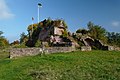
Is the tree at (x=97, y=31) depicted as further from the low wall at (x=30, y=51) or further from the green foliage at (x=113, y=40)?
the low wall at (x=30, y=51)

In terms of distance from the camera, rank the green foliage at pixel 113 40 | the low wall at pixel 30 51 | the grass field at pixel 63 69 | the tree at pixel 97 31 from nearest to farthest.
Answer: the grass field at pixel 63 69 → the low wall at pixel 30 51 → the tree at pixel 97 31 → the green foliage at pixel 113 40

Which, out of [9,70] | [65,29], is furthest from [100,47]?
[9,70]

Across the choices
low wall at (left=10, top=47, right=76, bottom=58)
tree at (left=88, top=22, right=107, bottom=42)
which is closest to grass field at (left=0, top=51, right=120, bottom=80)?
low wall at (left=10, top=47, right=76, bottom=58)

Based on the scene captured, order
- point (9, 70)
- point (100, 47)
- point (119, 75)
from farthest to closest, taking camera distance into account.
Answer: point (100, 47)
point (9, 70)
point (119, 75)

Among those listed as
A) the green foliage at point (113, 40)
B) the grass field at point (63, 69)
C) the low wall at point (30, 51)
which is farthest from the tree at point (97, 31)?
the grass field at point (63, 69)

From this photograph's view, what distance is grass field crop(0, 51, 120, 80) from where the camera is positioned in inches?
830

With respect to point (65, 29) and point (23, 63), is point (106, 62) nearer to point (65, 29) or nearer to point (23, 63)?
point (23, 63)

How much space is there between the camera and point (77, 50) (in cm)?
3603

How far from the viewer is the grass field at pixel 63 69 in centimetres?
2108

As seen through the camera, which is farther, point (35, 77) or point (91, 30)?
point (91, 30)

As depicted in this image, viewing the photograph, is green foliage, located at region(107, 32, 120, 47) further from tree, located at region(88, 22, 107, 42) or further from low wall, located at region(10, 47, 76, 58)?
low wall, located at region(10, 47, 76, 58)

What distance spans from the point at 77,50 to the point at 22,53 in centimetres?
751

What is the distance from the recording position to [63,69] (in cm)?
2373

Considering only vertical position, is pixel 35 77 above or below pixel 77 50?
below
